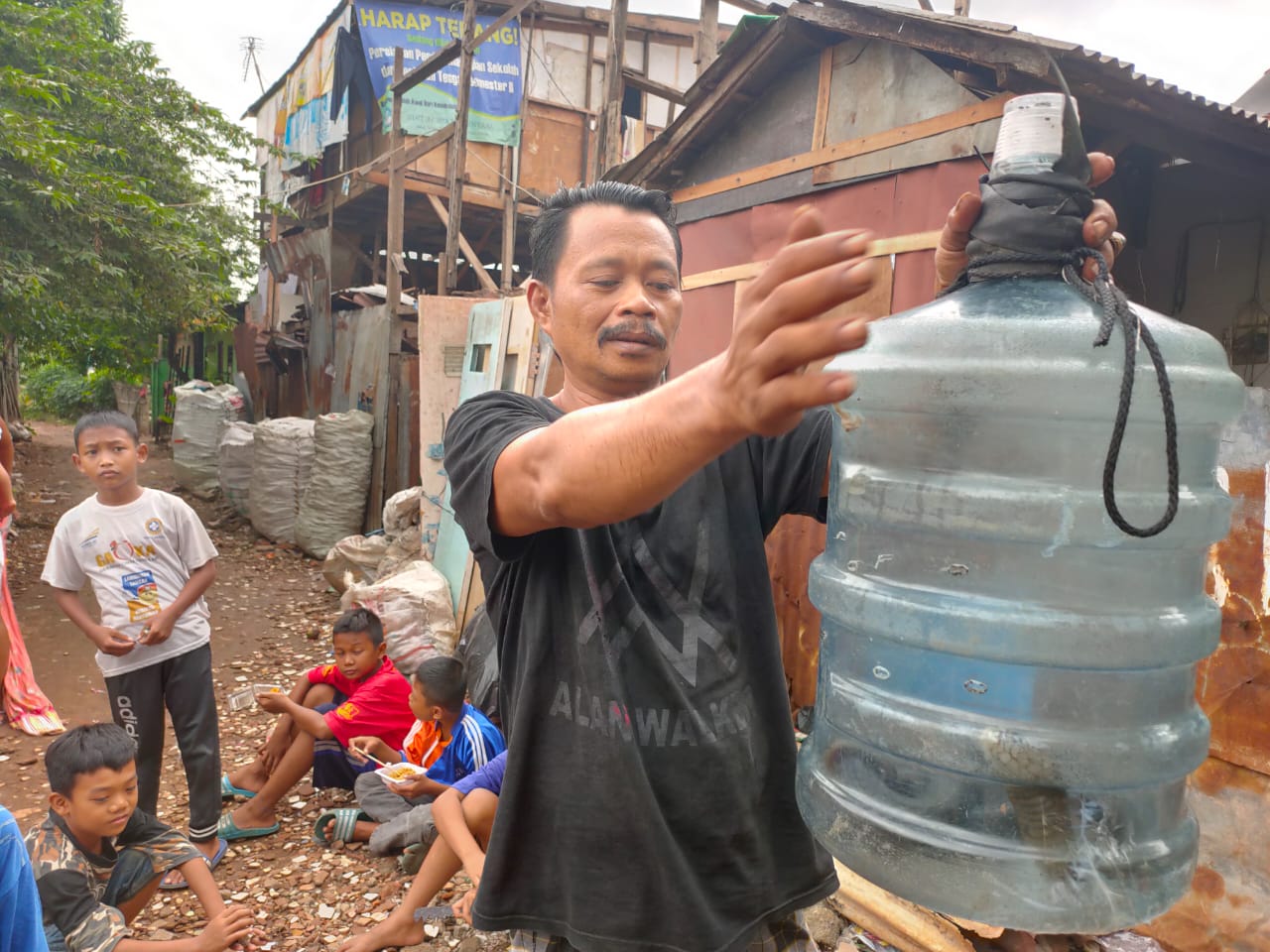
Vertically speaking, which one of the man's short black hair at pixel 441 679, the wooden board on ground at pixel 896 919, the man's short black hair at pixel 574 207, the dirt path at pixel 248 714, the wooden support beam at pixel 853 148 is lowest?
the dirt path at pixel 248 714

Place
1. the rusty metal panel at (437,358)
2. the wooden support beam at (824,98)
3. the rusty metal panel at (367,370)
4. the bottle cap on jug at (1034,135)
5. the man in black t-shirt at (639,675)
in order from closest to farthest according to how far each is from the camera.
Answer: the bottle cap on jug at (1034,135)
the man in black t-shirt at (639,675)
the wooden support beam at (824,98)
the rusty metal panel at (437,358)
the rusty metal panel at (367,370)

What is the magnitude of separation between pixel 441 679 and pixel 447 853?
81 centimetres

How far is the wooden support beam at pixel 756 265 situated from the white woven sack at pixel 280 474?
5.58 meters

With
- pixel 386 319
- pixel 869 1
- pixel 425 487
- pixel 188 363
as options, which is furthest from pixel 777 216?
pixel 188 363

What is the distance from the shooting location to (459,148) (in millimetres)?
7523

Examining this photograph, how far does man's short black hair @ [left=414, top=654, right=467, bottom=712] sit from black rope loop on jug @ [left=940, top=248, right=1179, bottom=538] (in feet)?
10.6

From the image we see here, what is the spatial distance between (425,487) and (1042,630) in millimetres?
6410

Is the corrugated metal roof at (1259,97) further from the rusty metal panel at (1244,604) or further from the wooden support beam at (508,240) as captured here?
the wooden support beam at (508,240)

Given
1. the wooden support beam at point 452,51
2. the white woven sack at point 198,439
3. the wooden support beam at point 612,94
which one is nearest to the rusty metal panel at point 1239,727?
the wooden support beam at point 612,94

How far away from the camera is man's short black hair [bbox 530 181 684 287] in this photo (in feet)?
5.15

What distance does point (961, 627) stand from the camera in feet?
3.91

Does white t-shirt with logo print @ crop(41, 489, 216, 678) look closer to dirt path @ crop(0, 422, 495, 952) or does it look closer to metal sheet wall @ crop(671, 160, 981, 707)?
dirt path @ crop(0, 422, 495, 952)

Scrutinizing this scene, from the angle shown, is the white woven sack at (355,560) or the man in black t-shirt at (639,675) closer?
the man in black t-shirt at (639,675)

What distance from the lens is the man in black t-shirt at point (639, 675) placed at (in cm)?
137
